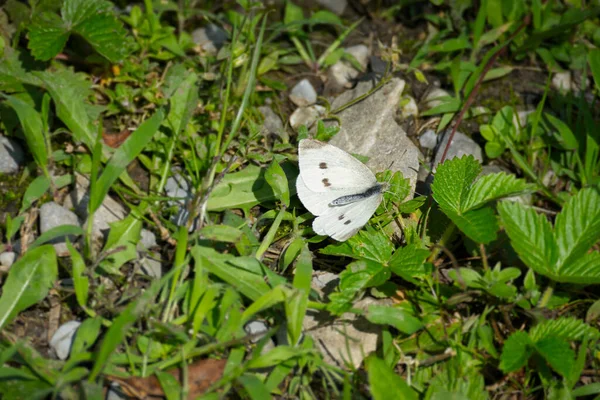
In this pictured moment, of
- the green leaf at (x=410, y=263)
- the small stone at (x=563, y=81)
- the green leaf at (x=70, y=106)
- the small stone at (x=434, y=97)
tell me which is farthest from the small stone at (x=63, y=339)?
the small stone at (x=563, y=81)

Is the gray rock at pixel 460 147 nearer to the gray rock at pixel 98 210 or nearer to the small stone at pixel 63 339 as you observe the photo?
the gray rock at pixel 98 210

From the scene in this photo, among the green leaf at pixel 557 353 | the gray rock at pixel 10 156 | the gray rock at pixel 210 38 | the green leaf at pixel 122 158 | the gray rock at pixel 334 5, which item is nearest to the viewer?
the green leaf at pixel 557 353

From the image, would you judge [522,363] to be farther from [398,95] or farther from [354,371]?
[398,95]

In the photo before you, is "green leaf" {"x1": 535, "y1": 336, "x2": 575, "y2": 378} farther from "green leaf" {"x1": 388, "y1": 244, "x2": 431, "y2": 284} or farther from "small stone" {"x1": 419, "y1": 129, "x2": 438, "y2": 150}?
"small stone" {"x1": 419, "y1": 129, "x2": 438, "y2": 150}

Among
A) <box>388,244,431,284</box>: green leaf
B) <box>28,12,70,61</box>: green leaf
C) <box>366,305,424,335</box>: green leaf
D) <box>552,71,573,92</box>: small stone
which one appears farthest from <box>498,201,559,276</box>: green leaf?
<box>28,12,70,61</box>: green leaf

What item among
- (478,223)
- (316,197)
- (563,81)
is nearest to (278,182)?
(316,197)

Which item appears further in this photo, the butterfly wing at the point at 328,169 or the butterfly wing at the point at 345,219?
the butterfly wing at the point at 328,169

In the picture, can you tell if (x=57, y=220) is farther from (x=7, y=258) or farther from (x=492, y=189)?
(x=492, y=189)
